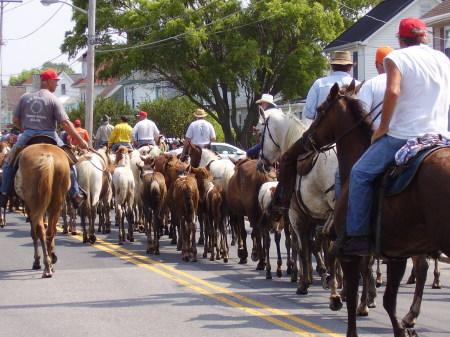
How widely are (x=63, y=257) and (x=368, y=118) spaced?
7.89m

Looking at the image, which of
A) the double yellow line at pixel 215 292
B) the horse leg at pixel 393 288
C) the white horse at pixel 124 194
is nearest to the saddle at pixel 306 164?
the double yellow line at pixel 215 292

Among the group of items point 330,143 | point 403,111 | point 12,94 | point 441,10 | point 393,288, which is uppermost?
point 12,94

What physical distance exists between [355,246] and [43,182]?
6421mm

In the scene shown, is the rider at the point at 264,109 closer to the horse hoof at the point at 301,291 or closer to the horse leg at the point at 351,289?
the horse hoof at the point at 301,291

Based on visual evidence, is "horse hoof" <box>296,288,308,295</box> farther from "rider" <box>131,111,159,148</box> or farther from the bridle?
"rider" <box>131,111,159,148</box>

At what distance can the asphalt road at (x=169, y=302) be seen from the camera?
8.50 metres

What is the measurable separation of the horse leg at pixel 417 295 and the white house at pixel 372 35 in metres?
37.6

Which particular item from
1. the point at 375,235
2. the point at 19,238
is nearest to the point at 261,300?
the point at 375,235

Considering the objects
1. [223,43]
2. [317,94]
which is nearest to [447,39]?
[223,43]

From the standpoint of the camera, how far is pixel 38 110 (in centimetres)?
1248

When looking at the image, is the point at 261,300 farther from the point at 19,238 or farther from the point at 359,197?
the point at 19,238

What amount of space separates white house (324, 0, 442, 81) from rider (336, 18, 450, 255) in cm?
3909

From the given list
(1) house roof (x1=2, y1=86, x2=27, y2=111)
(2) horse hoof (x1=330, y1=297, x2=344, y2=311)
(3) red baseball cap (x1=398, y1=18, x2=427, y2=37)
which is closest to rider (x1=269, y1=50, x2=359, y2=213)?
(2) horse hoof (x1=330, y1=297, x2=344, y2=311)

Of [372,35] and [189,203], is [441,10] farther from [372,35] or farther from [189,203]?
[189,203]
